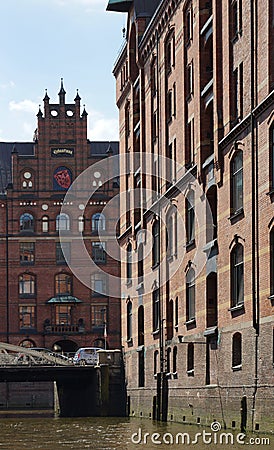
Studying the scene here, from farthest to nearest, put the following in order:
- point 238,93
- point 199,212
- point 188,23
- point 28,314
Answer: point 28,314
point 188,23
point 199,212
point 238,93

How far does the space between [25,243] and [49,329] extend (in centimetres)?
744

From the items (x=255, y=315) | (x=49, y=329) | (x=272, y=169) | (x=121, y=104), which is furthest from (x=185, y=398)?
(x=49, y=329)

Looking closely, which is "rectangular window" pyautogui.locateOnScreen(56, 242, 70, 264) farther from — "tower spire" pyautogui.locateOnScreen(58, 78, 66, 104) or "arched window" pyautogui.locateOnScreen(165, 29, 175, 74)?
"arched window" pyautogui.locateOnScreen(165, 29, 175, 74)

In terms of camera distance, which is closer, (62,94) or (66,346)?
(62,94)

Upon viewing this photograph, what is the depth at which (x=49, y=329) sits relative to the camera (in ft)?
307

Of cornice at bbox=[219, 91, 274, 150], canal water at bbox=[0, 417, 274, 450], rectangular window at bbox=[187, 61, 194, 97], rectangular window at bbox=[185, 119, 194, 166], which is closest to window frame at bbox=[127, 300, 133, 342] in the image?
canal water at bbox=[0, 417, 274, 450]

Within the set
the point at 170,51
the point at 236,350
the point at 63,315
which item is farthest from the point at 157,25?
the point at 63,315

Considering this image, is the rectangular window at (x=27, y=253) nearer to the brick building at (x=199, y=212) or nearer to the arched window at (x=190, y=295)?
the brick building at (x=199, y=212)

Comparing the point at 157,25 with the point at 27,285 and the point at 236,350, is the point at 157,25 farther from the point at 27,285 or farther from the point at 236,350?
the point at 27,285

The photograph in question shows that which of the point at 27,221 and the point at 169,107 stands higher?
the point at 169,107

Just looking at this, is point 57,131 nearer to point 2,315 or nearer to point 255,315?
point 2,315

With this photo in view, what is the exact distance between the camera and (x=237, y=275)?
133 ft

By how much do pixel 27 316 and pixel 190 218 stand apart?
156 feet

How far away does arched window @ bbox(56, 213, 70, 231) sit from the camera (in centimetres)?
9494
